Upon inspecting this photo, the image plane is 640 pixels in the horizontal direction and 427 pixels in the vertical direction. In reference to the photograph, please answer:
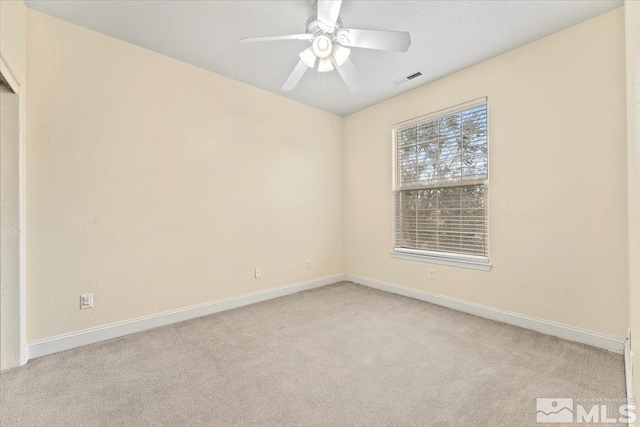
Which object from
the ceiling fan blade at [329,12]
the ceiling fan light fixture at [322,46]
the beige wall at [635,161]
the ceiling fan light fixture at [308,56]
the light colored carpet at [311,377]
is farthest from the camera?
the ceiling fan light fixture at [308,56]

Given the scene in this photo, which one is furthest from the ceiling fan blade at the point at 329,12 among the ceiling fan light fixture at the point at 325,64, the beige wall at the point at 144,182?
the beige wall at the point at 144,182

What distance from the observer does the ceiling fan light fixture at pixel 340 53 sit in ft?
6.48

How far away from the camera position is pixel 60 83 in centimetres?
219

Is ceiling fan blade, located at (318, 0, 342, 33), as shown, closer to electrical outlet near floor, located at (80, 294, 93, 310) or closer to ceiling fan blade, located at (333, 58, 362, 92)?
ceiling fan blade, located at (333, 58, 362, 92)

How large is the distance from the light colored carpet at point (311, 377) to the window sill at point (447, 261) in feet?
1.83

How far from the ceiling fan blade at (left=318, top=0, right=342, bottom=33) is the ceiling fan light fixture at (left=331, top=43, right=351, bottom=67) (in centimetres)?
13

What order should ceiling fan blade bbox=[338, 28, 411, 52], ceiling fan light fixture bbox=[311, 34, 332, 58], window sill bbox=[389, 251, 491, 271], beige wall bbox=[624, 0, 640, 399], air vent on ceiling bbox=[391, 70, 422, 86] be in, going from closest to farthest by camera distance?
beige wall bbox=[624, 0, 640, 399] → ceiling fan blade bbox=[338, 28, 411, 52] → ceiling fan light fixture bbox=[311, 34, 332, 58] → window sill bbox=[389, 251, 491, 271] → air vent on ceiling bbox=[391, 70, 422, 86]

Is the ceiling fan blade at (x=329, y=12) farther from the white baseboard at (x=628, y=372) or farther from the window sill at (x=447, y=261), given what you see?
the white baseboard at (x=628, y=372)

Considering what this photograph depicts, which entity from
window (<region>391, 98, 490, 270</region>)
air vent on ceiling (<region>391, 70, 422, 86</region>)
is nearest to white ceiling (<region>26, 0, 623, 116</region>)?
air vent on ceiling (<region>391, 70, 422, 86</region>)

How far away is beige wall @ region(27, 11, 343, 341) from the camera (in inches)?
84.3

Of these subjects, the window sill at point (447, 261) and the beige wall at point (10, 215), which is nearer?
the beige wall at point (10, 215)

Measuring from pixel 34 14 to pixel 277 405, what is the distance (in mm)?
3361

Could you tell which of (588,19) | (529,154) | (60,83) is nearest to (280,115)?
(60,83)

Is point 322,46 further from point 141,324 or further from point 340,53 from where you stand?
point 141,324
